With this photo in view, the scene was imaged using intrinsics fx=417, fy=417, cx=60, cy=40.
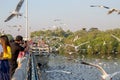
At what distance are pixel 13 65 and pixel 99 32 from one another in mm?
164580

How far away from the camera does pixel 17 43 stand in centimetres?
1240

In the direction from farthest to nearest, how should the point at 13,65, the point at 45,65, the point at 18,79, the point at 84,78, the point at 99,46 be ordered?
1. the point at 99,46
2. the point at 45,65
3. the point at 84,78
4. the point at 13,65
5. the point at 18,79

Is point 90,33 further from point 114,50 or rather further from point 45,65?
point 45,65

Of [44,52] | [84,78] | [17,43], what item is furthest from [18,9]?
[44,52]

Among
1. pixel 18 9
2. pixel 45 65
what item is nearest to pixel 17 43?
pixel 18 9

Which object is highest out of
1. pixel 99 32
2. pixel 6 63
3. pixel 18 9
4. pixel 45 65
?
pixel 6 63

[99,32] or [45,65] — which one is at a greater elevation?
[45,65]

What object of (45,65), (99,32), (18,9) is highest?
(18,9)

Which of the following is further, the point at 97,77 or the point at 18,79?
the point at 97,77

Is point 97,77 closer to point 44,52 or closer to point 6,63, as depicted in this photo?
point 44,52

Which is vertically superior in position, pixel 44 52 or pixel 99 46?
pixel 44 52

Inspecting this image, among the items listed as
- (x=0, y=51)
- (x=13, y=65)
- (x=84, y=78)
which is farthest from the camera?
(x=84, y=78)

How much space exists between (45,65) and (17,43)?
1602 inches

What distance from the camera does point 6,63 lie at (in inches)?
399
